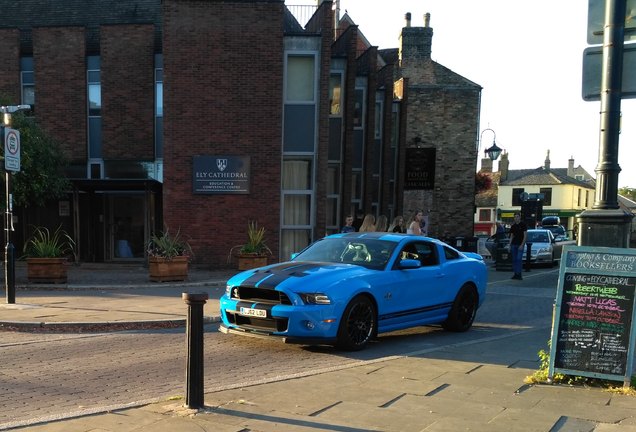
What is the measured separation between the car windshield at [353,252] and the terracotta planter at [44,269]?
742 cm

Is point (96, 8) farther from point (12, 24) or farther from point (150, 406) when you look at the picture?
point (150, 406)

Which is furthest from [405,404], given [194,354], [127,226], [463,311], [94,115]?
[94,115]

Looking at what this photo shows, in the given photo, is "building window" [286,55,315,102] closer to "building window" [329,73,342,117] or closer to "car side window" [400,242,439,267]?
"building window" [329,73,342,117]

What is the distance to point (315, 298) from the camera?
6418 millimetres

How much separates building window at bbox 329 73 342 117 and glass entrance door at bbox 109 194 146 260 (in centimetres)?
732

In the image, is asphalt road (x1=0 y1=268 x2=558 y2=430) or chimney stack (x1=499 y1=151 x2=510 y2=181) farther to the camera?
chimney stack (x1=499 y1=151 x2=510 y2=181)

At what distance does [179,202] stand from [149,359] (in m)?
9.87

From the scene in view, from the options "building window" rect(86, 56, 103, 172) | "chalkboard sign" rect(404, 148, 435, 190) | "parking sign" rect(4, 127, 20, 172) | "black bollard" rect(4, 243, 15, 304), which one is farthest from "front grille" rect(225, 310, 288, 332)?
"chalkboard sign" rect(404, 148, 435, 190)

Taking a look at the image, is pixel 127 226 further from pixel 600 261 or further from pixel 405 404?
pixel 600 261

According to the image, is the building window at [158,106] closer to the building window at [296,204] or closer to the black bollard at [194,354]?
the building window at [296,204]

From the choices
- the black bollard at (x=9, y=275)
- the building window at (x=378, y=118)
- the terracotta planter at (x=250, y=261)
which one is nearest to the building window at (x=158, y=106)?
the terracotta planter at (x=250, y=261)

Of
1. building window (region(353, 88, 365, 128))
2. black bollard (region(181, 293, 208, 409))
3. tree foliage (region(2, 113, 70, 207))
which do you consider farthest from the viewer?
building window (region(353, 88, 365, 128))

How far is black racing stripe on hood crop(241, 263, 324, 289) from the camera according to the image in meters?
6.66

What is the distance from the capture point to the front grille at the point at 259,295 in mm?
6551
